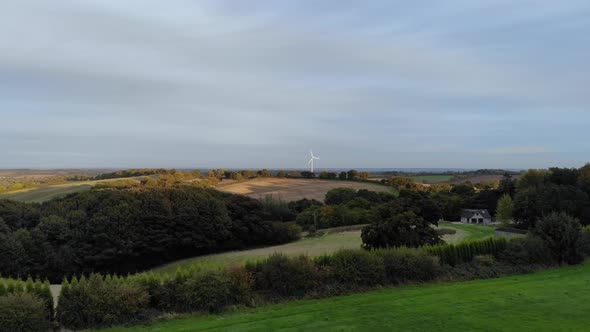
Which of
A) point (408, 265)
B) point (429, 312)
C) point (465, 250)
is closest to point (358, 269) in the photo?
point (408, 265)

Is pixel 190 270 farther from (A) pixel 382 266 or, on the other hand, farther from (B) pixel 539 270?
(B) pixel 539 270

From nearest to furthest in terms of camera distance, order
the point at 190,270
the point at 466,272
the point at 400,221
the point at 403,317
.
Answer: the point at 403,317
the point at 190,270
the point at 466,272
the point at 400,221

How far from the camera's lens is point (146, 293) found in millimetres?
11211

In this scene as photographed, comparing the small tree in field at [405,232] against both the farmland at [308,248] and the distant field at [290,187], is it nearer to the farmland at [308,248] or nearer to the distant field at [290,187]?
the farmland at [308,248]

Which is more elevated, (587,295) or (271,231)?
(587,295)

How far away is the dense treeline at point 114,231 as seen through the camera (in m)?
29.9

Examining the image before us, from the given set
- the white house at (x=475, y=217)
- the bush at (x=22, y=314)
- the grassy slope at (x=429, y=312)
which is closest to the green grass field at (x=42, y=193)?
the bush at (x=22, y=314)

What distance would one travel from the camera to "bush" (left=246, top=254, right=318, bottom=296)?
12578 mm

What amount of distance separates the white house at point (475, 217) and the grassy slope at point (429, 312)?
51946 millimetres

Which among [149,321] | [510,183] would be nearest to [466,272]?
[149,321]

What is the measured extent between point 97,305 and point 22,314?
160 cm

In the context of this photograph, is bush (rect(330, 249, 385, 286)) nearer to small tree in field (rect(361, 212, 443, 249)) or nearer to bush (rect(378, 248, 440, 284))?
bush (rect(378, 248, 440, 284))

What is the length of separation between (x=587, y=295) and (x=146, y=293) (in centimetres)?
1150

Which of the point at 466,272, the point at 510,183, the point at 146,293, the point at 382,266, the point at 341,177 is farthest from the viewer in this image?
the point at 341,177
